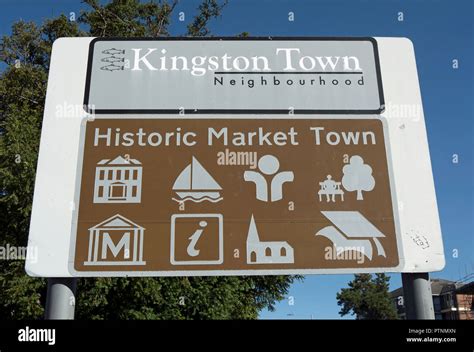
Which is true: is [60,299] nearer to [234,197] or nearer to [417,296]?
[234,197]

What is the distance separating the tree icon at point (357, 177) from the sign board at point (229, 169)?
0.01 metres

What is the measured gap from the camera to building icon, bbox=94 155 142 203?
377 cm

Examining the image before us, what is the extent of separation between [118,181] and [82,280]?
938cm

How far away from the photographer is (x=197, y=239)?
362 centimetres

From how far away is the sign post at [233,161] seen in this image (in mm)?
3598

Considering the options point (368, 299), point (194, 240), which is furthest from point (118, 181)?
point (368, 299)

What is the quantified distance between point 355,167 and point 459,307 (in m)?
58.6

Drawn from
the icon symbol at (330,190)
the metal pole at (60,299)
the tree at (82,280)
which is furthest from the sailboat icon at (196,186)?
the tree at (82,280)

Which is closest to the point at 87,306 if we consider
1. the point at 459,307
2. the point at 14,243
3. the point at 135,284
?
the point at 135,284

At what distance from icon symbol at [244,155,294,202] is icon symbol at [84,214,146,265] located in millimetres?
959

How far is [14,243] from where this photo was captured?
12703 mm

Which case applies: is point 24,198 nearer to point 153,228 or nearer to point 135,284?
point 135,284

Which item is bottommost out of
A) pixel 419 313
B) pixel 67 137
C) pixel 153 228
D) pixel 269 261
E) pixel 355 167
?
pixel 419 313

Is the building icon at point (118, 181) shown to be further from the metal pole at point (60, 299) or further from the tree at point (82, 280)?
the tree at point (82, 280)
